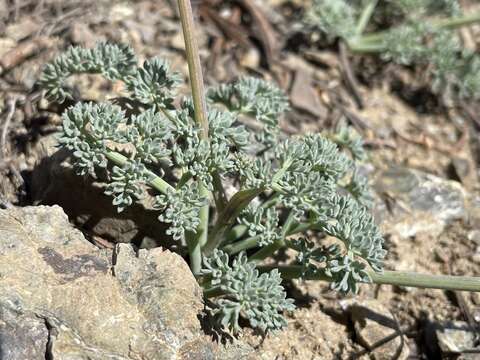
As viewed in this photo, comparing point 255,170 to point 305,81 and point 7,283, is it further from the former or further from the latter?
point 305,81

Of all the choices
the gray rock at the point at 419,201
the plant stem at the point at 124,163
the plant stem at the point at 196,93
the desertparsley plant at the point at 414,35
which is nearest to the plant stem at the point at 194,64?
the plant stem at the point at 196,93

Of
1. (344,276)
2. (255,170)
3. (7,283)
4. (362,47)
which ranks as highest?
(362,47)

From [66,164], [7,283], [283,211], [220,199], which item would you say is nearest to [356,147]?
[283,211]

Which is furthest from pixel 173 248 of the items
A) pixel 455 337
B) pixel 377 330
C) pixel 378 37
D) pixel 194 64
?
pixel 378 37

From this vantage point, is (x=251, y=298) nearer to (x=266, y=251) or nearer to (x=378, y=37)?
(x=266, y=251)

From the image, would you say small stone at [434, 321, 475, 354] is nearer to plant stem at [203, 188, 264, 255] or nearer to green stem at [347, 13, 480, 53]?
plant stem at [203, 188, 264, 255]

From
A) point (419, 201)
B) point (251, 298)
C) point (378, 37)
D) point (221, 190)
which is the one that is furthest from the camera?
point (378, 37)
